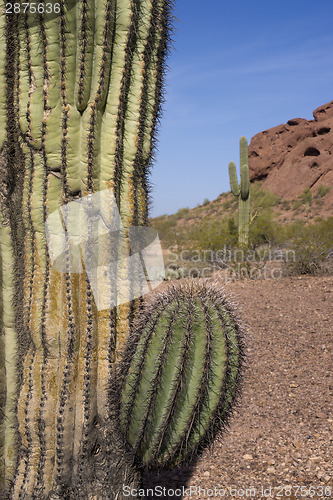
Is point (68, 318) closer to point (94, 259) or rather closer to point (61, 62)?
point (94, 259)

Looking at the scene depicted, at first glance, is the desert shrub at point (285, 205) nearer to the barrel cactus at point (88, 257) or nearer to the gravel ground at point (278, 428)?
the gravel ground at point (278, 428)

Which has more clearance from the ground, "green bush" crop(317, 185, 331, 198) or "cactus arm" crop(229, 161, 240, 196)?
"green bush" crop(317, 185, 331, 198)

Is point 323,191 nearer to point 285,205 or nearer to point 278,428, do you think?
point 285,205

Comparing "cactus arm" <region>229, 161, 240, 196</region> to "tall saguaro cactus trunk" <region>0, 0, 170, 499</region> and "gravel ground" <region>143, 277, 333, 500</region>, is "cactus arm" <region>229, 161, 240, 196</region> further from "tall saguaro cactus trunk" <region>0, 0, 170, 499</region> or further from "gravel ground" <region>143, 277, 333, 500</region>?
"tall saguaro cactus trunk" <region>0, 0, 170, 499</region>

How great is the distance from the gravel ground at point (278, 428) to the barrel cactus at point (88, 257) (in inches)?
22.0

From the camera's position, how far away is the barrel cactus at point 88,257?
2205 mm

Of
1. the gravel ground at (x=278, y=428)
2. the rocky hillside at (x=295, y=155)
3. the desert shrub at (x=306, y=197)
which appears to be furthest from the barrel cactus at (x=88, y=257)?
the desert shrub at (x=306, y=197)

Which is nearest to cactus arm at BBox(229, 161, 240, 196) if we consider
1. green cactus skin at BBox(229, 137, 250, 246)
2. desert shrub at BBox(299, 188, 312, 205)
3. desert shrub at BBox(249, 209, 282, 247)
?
green cactus skin at BBox(229, 137, 250, 246)

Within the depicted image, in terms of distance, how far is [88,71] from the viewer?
2.18 m

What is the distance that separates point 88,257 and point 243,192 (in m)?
13.8

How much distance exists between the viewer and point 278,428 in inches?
164

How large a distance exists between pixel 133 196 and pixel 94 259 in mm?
405

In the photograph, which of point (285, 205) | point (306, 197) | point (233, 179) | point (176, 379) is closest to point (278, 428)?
point (176, 379)

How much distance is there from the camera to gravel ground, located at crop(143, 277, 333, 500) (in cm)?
337
